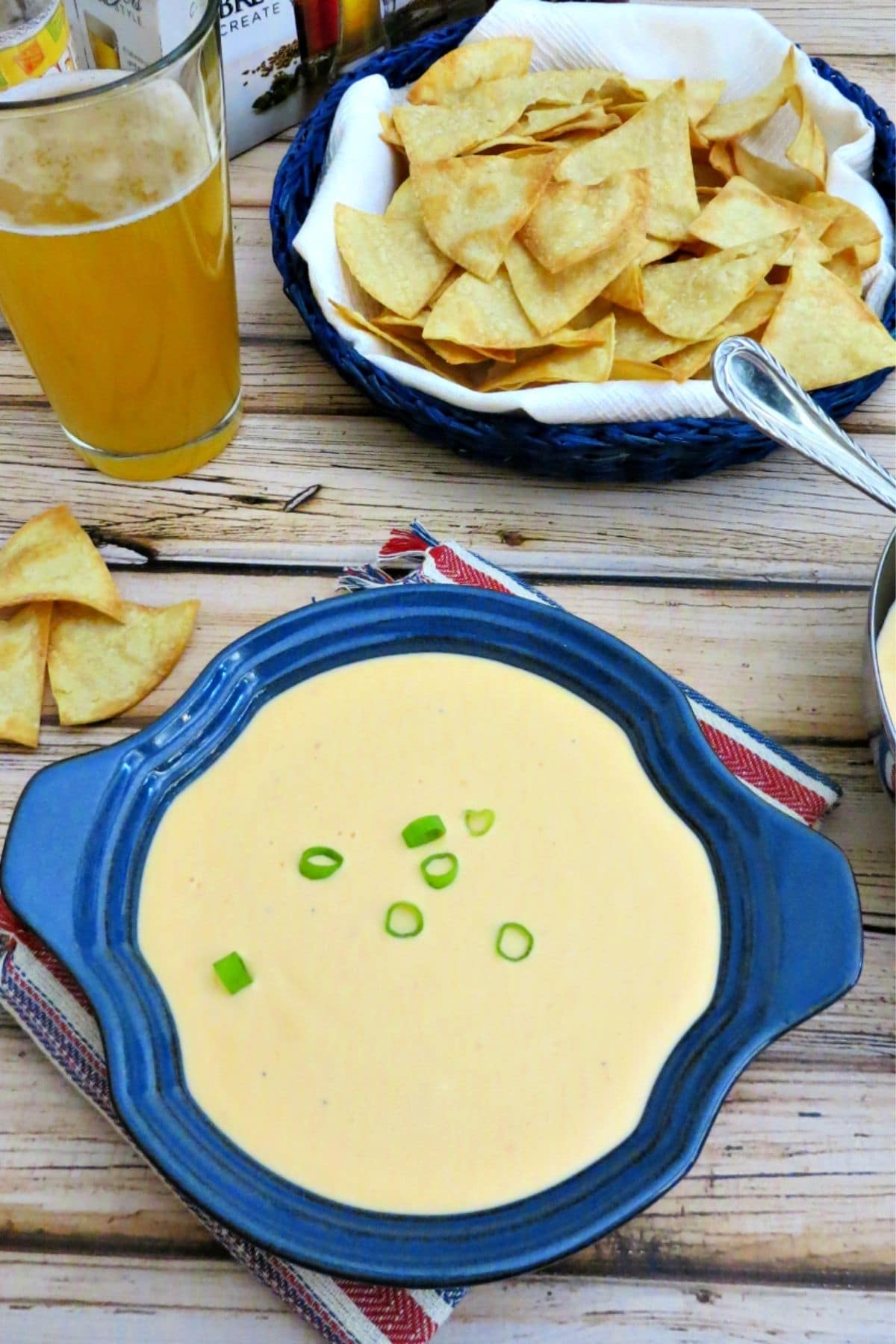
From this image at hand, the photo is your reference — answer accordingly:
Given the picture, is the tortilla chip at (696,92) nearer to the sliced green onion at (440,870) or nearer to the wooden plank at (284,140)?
the wooden plank at (284,140)

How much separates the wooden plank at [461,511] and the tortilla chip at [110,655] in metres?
0.13

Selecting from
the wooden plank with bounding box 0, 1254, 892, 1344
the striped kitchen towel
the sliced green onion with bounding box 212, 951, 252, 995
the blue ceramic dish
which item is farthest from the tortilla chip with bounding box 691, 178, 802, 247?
the wooden plank with bounding box 0, 1254, 892, 1344

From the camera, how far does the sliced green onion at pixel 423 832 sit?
3.34 ft

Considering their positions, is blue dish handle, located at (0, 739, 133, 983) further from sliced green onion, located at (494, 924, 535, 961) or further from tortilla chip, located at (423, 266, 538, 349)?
tortilla chip, located at (423, 266, 538, 349)

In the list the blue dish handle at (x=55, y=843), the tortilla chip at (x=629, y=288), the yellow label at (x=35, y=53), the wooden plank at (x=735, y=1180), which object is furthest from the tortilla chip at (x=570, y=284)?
the wooden plank at (x=735, y=1180)

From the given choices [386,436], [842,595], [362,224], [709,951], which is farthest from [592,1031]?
[362,224]

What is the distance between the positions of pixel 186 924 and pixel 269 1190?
22 centimetres

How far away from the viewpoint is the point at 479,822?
1038mm

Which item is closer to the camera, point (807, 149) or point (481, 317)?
point (481, 317)

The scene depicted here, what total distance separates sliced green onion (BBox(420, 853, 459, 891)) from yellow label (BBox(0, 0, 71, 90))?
3.16ft

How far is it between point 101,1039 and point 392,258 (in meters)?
0.96

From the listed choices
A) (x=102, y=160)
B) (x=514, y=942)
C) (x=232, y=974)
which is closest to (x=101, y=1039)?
(x=232, y=974)

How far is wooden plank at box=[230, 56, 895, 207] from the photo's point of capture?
1.78m

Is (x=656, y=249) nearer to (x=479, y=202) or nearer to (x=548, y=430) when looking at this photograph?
(x=479, y=202)
